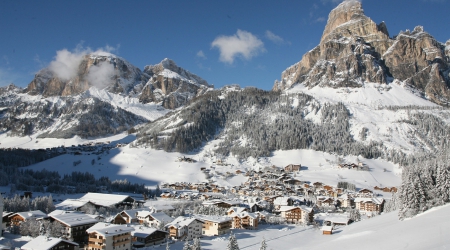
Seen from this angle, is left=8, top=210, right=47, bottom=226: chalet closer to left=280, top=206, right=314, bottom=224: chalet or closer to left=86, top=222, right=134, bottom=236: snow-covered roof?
left=86, top=222, right=134, bottom=236: snow-covered roof

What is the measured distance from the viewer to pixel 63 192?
95062mm

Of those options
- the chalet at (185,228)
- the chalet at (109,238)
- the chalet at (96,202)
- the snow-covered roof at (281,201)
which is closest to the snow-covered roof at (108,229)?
the chalet at (109,238)

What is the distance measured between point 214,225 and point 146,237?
1228 cm

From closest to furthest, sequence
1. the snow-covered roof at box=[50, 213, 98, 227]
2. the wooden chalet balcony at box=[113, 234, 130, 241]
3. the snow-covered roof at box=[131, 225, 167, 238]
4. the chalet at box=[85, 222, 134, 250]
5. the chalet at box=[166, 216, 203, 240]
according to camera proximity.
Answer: the chalet at box=[85, 222, 134, 250], the wooden chalet balcony at box=[113, 234, 130, 241], the snow-covered roof at box=[131, 225, 167, 238], the snow-covered roof at box=[50, 213, 98, 227], the chalet at box=[166, 216, 203, 240]

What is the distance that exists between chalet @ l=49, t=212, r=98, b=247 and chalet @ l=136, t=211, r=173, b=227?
9.93 m

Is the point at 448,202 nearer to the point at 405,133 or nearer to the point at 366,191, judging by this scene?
the point at 366,191

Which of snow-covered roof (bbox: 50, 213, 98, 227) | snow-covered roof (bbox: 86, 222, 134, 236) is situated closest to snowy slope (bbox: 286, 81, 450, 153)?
snow-covered roof (bbox: 50, 213, 98, 227)

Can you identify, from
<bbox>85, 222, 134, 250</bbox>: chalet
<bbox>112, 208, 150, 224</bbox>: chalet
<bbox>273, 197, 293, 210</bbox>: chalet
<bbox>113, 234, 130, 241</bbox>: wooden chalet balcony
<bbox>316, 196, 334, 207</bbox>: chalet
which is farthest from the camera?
<bbox>316, 196, 334, 207</bbox>: chalet

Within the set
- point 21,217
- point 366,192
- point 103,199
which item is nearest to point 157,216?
point 21,217

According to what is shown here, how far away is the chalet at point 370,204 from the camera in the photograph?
84.5 metres

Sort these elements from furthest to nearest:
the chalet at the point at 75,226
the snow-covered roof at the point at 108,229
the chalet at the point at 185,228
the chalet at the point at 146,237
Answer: the chalet at the point at 185,228 < the chalet at the point at 75,226 < the chalet at the point at 146,237 < the snow-covered roof at the point at 108,229

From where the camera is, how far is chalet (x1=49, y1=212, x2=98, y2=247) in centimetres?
4875

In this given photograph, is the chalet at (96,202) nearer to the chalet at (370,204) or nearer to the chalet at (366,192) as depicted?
the chalet at (370,204)

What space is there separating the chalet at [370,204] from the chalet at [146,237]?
52.3 meters
